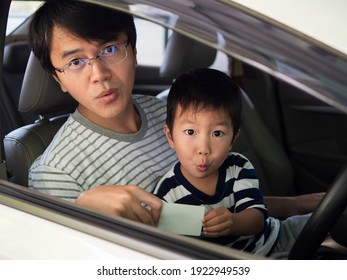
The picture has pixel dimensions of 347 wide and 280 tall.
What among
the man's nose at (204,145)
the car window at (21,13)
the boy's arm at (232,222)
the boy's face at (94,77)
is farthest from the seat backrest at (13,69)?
the boy's arm at (232,222)

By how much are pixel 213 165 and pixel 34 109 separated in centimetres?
74

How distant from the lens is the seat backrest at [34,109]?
2.09 meters

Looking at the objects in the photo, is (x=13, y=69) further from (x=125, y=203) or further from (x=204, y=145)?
(x=125, y=203)

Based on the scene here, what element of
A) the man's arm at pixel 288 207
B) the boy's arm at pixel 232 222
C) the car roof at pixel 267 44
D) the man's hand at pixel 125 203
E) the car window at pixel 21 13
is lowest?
the man's arm at pixel 288 207

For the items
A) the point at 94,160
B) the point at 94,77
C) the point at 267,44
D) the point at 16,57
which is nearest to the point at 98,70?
the point at 94,77

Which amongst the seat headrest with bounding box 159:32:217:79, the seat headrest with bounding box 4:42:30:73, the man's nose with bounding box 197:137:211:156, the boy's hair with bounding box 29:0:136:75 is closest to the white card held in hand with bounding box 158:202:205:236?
the man's nose with bounding box 197:137:211:156

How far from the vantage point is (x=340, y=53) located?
1112 millimetres

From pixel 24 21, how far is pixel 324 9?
2.87 m

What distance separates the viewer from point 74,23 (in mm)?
1842

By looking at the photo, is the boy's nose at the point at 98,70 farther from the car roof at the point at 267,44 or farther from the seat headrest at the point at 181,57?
the seat headrest at the point at 181,57

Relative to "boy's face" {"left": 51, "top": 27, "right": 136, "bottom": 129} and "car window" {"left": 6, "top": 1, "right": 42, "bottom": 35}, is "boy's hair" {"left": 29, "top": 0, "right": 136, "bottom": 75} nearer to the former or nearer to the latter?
"boy's face" {"left": 51, "top": 27, "right": 136, "bottom": 129}

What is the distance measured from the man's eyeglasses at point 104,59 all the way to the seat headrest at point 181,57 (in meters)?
1.09

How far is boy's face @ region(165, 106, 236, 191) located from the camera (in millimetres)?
1741

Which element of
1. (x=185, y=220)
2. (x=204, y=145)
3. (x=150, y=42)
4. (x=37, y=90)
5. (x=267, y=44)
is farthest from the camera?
(x=150, y=42)
